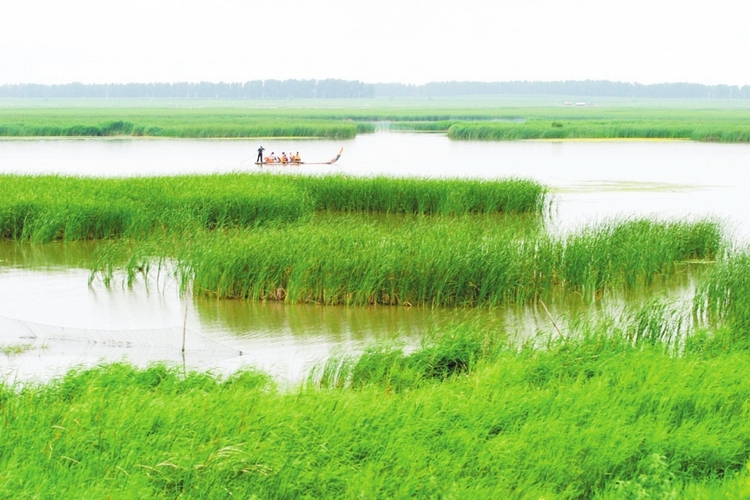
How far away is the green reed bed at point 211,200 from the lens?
57.9 feet

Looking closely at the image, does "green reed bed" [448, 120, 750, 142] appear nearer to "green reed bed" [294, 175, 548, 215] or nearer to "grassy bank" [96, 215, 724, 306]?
"green reed bed" [294, 175, 548, 215]

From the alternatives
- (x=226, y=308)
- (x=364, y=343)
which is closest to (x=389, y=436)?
(x=364, y=343)

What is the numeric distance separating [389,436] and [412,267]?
21.2ft

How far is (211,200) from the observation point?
1892cm

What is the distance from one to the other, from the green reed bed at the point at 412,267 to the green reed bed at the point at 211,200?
159 inches

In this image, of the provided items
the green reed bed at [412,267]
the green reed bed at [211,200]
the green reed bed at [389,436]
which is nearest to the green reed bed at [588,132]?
the green reed bed at [211,200]

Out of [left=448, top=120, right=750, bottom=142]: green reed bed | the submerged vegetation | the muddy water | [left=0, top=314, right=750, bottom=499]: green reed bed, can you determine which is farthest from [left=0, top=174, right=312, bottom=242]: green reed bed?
[left=448, top=120, right=750, bottom=142]: green reed bed

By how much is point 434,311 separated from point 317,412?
5.87 meters

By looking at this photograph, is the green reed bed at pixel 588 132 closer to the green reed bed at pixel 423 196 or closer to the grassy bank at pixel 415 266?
the green reed bed at pixel 423 196

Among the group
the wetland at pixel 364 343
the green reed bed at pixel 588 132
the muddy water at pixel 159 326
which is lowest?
the muddy water at pixel 159 326

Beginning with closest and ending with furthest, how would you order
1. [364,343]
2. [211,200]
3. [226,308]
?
1. [364,343]
2. [226,308]
3. [211,200]

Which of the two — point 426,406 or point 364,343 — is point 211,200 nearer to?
point 364,343

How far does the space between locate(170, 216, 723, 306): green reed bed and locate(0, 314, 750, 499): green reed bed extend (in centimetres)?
460

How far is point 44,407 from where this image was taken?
265 inches
